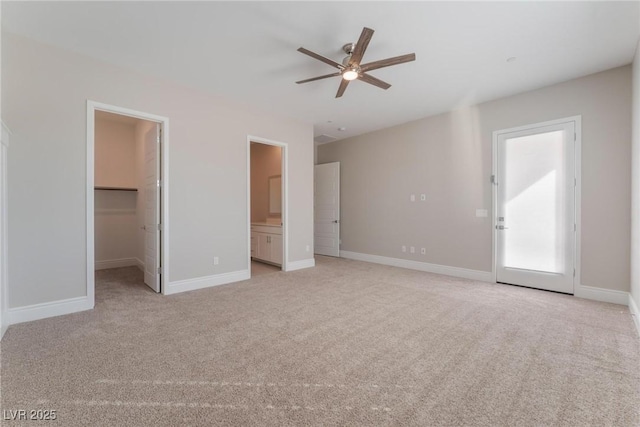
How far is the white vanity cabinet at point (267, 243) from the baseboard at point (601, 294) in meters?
4.59

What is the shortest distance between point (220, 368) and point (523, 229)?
4.47 metres

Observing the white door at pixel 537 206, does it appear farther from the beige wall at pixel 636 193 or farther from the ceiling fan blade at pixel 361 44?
the ceiling fan blade at pixel 361 44

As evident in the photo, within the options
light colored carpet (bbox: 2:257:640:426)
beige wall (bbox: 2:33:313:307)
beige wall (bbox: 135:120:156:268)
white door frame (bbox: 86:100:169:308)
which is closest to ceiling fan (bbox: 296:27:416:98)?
beige wall (bbox: 2:33:313:307)

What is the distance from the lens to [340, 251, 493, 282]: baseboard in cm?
467

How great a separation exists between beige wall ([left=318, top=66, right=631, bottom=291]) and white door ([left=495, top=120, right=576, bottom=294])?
0.15m

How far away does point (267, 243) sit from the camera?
593 centimetres

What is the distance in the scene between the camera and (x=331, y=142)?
723 centimetres

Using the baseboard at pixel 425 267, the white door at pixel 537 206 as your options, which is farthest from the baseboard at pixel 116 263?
the white door at pixel 537 206

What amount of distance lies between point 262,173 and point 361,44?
4.99 metres

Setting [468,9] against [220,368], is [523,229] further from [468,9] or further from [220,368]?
[220,368]

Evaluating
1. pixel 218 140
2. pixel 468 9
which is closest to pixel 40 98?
pixel 218 140

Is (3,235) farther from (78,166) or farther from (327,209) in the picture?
(327,209)

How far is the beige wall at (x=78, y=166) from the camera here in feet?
9.35

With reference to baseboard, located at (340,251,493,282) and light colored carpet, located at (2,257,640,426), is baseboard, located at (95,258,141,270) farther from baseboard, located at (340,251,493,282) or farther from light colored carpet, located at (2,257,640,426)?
baseboard, located at (340,251,493,282)
